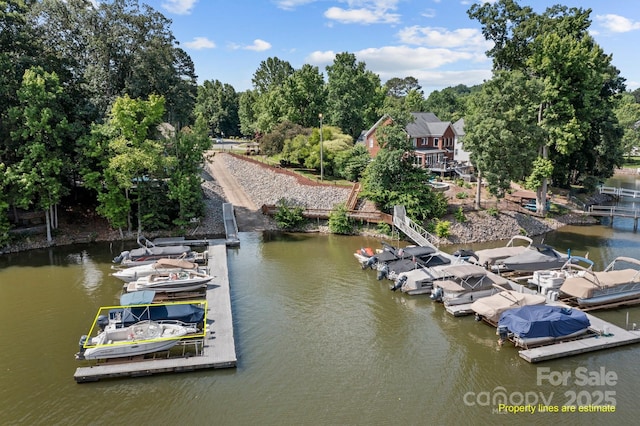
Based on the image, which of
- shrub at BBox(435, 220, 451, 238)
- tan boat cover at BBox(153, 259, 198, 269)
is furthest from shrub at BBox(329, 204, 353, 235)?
tan boat cover at BBox(153, 259, 198, 269)

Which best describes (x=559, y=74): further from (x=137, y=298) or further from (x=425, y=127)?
(x=137, y=298)

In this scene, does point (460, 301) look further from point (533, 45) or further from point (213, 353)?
point (533, 45)

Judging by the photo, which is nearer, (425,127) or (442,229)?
(442,229)

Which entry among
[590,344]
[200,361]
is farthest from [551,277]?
[200,361]

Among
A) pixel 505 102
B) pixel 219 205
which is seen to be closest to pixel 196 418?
pixel 219 205

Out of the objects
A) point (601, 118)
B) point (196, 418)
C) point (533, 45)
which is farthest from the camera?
point (601, 118)

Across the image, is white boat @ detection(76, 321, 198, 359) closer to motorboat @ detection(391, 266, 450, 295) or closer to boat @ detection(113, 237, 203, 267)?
boat @ detection(113, 237, 203, 267)

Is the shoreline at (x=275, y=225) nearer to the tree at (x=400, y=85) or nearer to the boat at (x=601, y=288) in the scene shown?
the boat at (x=601, y=288)
